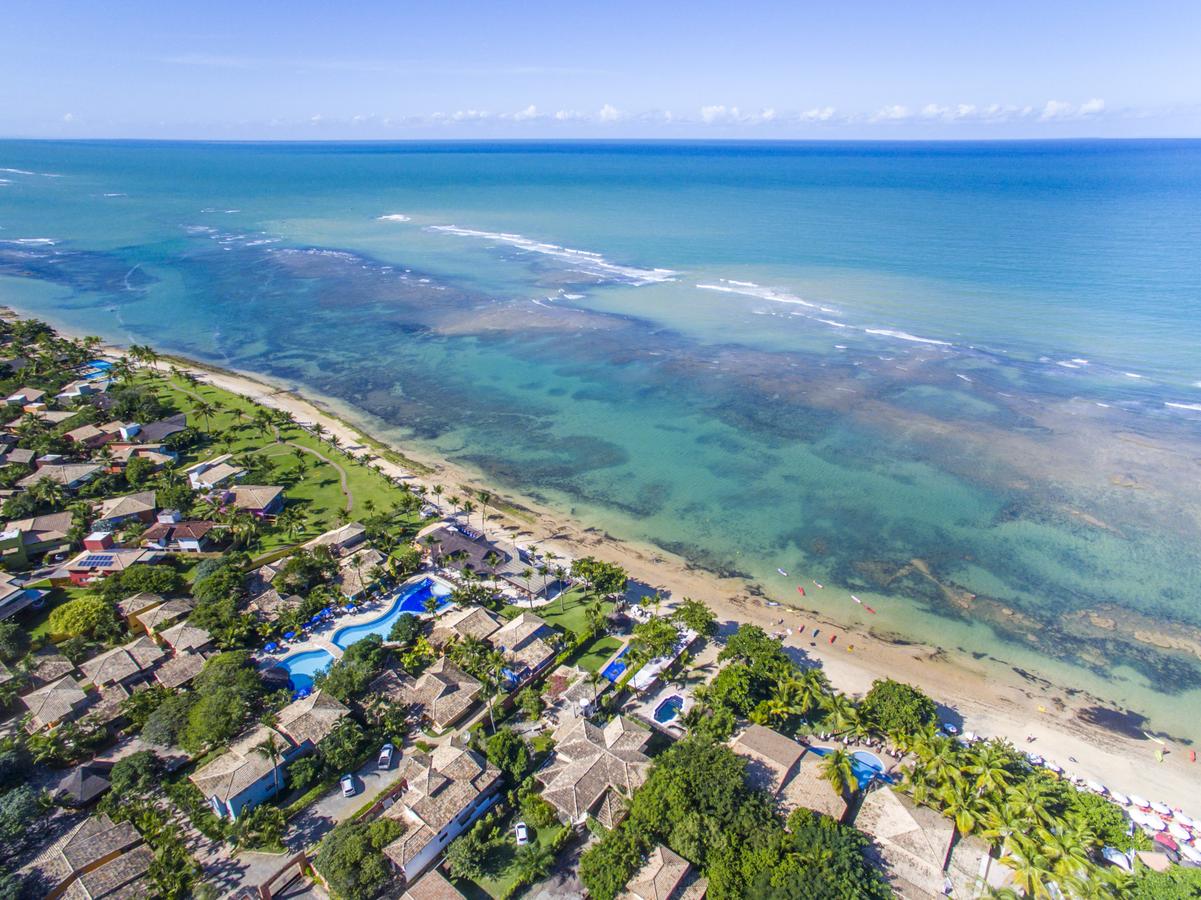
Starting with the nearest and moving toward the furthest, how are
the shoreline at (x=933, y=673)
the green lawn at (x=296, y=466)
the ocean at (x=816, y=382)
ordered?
the shoreline at (x=933, y=673), the ocean at (x=816, y=382), the green lawn at (x=296, y=466)

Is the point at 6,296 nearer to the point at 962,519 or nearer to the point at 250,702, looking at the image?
the point at 250,702

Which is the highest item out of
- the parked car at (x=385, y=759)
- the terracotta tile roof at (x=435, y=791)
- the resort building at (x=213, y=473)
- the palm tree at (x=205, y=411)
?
the palm tree at (x=205, y=411)

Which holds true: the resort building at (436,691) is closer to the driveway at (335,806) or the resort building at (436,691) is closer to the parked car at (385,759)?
the parked car at (385,759)

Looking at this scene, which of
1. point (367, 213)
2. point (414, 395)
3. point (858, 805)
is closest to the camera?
point (858, 805)

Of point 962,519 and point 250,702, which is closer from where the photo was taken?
point 250,702

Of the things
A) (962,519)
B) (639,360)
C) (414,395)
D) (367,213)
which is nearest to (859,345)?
(639,360)

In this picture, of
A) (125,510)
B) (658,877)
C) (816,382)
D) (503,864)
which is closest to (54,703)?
(125,510)

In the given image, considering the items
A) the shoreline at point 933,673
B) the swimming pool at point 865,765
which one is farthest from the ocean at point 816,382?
the swimming pool at point 865,765
